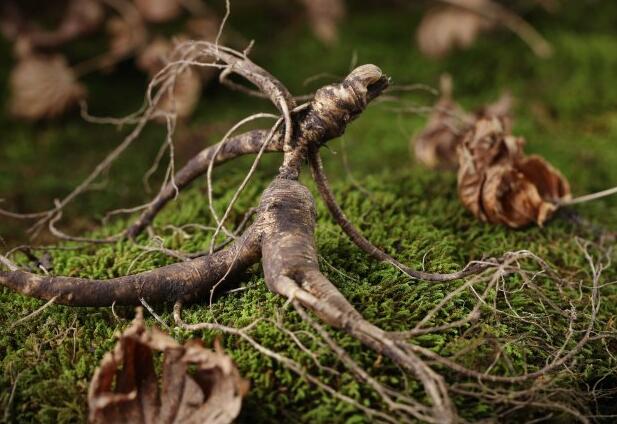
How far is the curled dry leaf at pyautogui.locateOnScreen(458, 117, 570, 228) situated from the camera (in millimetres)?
2277

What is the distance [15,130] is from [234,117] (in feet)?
4.12

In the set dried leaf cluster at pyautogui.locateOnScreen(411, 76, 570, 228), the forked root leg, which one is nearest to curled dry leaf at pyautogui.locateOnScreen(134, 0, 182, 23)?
dried leaf cluster at pyautogui.locateOnScreen(411, 76, 570, 228)

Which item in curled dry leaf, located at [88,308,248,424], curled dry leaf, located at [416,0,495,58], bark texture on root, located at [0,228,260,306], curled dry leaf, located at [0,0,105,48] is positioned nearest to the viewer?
curled dry leaf, located at [88,308,248,424]

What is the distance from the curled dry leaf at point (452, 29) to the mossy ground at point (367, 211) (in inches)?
3.4

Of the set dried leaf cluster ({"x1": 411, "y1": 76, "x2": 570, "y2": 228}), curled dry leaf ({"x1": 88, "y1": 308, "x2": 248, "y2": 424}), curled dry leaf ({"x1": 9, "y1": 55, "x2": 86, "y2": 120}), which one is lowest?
curled dry leaf ({"x1": 88, "y1": 308, "x2": 248, "y2": 424})

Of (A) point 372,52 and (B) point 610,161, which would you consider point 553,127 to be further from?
(A) point 372,52

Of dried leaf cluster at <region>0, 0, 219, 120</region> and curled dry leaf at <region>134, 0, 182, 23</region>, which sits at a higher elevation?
curled dry leaf at <region>134, 0, 182, 23</region>

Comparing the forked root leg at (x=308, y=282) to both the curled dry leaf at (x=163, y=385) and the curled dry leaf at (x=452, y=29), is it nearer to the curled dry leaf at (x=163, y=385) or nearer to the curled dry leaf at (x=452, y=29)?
the curled dry leaf at (x=163, y=385)

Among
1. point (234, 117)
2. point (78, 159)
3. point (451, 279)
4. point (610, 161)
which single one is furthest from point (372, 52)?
point (451, 279)

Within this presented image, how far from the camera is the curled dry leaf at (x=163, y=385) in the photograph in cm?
135

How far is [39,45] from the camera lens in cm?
367

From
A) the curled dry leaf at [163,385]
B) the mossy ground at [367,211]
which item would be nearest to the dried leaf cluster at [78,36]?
the mossy ground at [367,211]

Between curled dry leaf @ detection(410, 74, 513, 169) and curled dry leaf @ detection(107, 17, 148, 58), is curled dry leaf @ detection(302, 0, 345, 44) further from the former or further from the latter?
curled dry leaf @ detection(410, 74, 513, 169)

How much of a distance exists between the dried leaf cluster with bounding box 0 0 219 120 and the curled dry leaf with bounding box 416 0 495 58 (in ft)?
4.49
